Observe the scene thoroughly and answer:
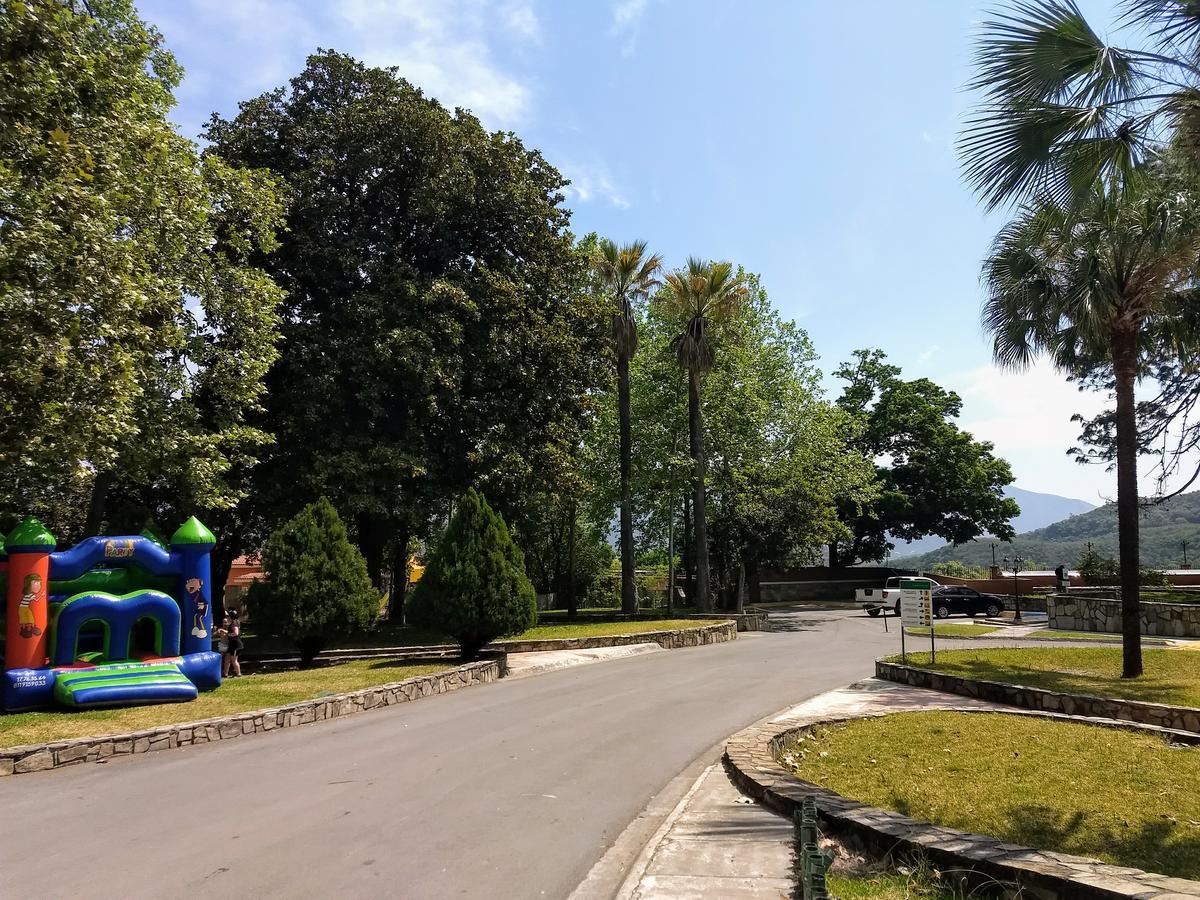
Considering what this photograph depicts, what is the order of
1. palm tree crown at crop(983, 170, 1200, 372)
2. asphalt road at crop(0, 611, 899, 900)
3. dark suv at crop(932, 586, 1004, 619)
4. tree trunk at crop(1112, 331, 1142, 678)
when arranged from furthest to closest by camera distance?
dark suv at crop(932, 586, 1004, 619)
tree trunk at crop(1112, 331, 1142, 678)
palm tree crown at crop(983, 170, 1200, 372)
asphalt road at crop(0, 611, 899, 900)

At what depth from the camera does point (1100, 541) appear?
130750 mm

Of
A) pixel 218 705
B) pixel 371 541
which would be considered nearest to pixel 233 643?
pixel 218 705

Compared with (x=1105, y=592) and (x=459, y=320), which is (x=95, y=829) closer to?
(x=459, y=320)

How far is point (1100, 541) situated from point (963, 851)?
148016 mm

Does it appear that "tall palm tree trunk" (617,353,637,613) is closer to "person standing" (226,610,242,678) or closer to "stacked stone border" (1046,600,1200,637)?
"stacked stone border" (1046,600,1200,637)

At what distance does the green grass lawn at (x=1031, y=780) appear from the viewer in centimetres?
576

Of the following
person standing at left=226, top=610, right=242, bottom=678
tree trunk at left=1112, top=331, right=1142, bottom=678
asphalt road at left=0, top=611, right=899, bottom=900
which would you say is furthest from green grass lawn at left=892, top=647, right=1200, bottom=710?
person standing at left=226, top=610, right=242, bottom=678

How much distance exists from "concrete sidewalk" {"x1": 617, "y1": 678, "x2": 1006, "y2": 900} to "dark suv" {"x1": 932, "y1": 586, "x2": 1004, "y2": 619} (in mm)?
30802

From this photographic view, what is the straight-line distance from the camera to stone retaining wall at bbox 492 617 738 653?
21688 mm

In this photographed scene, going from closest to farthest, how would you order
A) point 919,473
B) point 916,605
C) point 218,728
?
point 218,728 < point 916,605 < point 919,473

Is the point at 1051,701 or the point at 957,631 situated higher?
the point at 1051,701

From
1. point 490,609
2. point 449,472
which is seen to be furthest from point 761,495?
point 490,609

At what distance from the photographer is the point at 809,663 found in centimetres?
1842

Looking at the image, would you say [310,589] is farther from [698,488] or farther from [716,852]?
[698,488]
